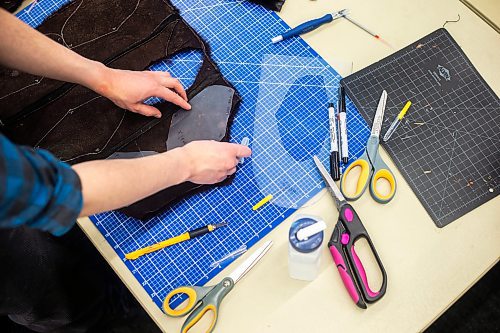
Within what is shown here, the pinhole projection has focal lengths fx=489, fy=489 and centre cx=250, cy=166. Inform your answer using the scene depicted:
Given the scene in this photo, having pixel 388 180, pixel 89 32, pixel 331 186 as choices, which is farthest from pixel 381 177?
pixel 89 32

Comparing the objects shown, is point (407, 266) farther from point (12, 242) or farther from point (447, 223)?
point (12, 242)

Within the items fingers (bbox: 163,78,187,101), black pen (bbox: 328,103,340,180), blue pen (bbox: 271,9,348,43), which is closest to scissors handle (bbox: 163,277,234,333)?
black pen (bbox: 328,103,340,180)

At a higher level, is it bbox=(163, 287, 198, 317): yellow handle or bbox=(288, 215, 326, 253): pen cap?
bbox=(288, 215, 326, 253): pen cap

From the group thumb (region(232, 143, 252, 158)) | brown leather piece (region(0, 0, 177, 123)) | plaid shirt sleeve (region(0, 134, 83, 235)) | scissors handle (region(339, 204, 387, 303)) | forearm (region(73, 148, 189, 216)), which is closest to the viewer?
plaid shirt sleeve (region(0, 134, 83, 235))

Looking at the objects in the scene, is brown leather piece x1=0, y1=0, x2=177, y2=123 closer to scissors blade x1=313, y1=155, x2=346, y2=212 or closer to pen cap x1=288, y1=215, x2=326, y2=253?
scissors blade x1=313, y1=155, x2=346, y2=212

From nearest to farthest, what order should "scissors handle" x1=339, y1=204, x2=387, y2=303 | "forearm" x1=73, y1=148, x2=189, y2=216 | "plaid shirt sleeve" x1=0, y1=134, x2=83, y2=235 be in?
"plaid shirt sleeve" x1=0, y1=134, x2=83, y2=235, "forearm" x1=73, y1=148, x2=189, y2=216, "scissors handle" x1=339, y1=204, x2=387, y2=303

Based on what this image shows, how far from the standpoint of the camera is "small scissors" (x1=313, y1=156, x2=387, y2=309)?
3.23ft

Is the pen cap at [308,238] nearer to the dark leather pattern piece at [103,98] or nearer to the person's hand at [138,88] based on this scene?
the dark leather pattern piece at [103,98]

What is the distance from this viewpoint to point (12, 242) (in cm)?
108

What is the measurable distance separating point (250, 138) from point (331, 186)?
0.23 m

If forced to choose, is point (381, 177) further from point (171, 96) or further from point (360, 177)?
point (171, 96)

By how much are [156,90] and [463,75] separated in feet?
2.42

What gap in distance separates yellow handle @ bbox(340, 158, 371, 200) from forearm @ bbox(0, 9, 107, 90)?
1.95 ft

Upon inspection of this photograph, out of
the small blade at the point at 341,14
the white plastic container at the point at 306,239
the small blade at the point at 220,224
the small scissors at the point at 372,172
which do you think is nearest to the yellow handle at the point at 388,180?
the small scissors at the point at 372,172
